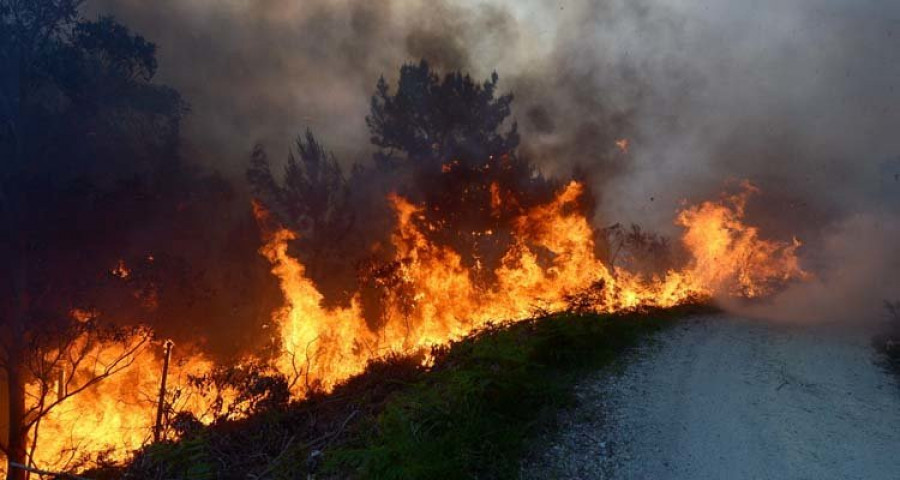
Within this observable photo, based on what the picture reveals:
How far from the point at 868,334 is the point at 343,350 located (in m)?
14.3

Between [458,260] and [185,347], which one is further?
[185,347]

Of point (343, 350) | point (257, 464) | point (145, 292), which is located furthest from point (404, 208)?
point (257, 464)

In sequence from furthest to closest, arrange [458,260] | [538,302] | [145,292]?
1. [145,292]
2. [458,260]
3. [538,302]

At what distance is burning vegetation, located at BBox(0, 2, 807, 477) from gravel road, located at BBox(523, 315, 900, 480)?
11.2 ft

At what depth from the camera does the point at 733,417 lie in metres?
7.15

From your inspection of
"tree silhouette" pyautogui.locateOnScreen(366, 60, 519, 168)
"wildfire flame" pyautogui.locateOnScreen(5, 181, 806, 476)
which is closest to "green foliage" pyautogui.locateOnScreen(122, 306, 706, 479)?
"wildfire flame" pyautogui.locateOnScreen(5, 181, 806, 476)

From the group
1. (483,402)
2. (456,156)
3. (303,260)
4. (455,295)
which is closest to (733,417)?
(483,402)

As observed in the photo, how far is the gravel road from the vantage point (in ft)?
19.5

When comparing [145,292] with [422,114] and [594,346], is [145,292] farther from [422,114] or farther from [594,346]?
[594,346]

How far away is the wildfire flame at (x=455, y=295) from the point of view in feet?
48.2

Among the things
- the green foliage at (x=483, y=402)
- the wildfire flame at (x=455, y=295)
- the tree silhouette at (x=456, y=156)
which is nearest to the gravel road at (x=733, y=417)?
the green foliage at (x=483, y=402)

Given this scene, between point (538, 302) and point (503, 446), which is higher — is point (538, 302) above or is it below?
above

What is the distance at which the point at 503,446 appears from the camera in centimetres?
604

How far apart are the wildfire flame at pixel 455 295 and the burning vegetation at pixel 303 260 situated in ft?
0.30
